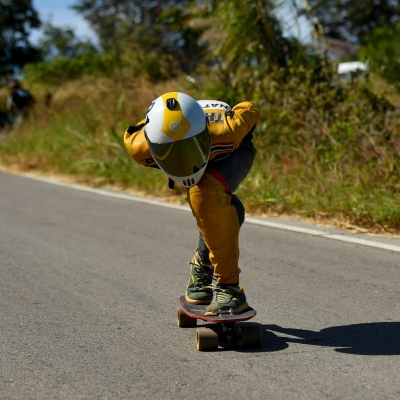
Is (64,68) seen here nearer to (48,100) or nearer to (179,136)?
(48,100)

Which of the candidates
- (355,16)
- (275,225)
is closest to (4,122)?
(275,225)

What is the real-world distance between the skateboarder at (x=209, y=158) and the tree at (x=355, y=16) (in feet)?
142

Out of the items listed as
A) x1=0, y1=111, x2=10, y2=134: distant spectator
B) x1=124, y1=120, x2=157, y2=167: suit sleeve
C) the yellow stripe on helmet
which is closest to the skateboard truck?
x1=124, y1=120, x2=157, y2=167: suit sleeve

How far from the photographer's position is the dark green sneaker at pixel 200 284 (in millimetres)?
4918

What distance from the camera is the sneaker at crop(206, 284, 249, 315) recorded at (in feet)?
14.9

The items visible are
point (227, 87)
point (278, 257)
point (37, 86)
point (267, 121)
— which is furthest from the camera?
point (37, 86)

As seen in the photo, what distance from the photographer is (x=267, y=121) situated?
11.0m

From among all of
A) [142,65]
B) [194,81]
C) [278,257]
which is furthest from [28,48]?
[278,257]

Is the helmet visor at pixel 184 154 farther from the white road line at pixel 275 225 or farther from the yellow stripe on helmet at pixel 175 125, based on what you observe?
the white road line at pixel 275 225

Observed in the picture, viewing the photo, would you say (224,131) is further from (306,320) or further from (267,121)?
(267,121)

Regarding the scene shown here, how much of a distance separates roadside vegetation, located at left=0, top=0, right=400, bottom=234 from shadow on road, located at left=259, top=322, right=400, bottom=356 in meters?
3.09

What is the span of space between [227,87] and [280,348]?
798 cm

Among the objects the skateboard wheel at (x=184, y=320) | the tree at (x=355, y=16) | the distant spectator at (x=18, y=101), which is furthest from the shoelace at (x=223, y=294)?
the tree at (x=355, y=16)

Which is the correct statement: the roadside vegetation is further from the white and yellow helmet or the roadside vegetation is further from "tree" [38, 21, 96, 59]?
"tree" [38, 21, 96, 59]
